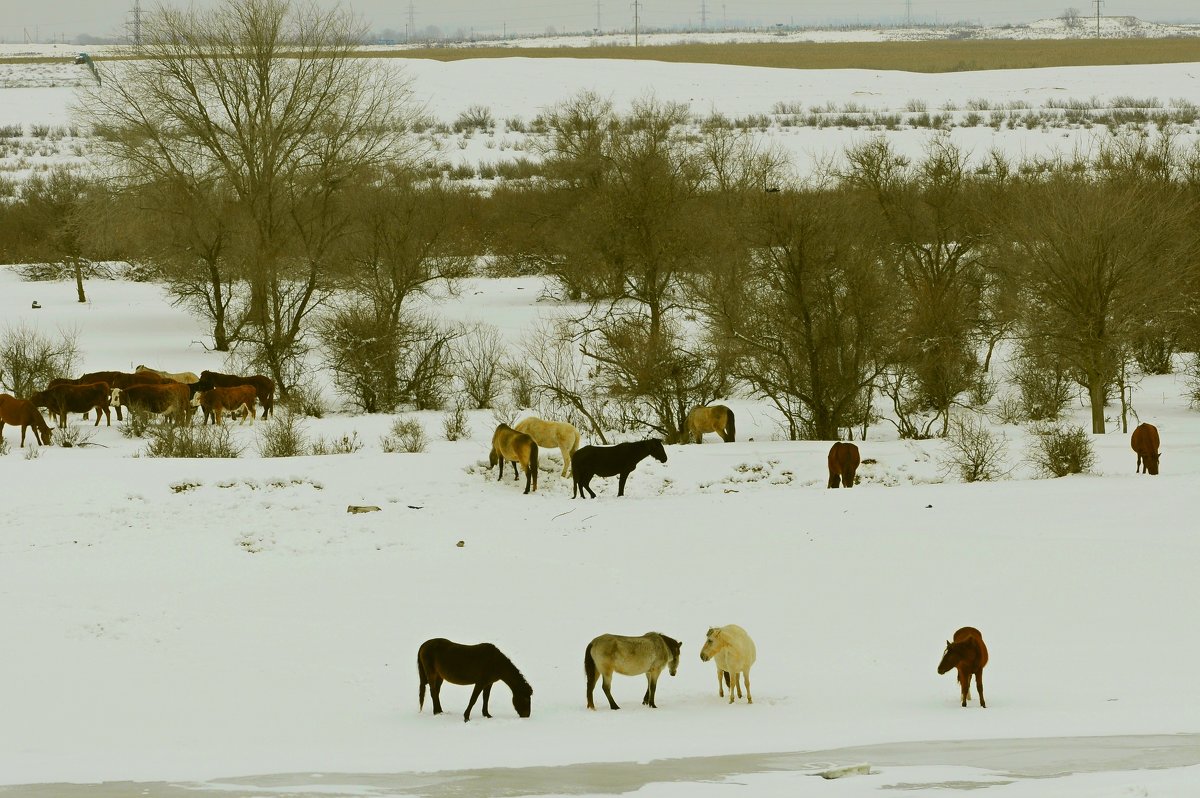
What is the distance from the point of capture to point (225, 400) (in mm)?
28453

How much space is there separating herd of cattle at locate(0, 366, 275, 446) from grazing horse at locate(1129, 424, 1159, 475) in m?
18.5

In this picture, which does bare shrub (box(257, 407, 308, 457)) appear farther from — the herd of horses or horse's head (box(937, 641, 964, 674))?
horse's head (box(937, 641, 964, 674))

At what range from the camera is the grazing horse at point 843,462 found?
21.2 meters

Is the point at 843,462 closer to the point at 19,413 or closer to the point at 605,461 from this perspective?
the point at 605,461

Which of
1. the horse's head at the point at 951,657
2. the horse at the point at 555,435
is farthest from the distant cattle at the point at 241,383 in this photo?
the horse's head at the point at 951,657

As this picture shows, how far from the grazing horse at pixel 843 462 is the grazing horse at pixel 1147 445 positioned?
465 cm

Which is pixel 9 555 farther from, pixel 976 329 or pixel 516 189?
pixel 516 189

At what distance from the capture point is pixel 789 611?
49.8ft

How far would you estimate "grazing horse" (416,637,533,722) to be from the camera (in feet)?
37.4

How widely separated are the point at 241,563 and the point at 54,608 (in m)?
2.83

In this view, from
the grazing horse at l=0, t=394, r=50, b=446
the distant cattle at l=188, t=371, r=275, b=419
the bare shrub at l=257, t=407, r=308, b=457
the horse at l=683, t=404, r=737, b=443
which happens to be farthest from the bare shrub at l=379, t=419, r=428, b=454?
the grazing horse at l=0, t=394, r=50, b=446

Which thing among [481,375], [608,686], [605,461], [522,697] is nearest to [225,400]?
[481,375]

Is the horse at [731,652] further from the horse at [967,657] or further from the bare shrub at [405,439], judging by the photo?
the bare shrub at [405,439]

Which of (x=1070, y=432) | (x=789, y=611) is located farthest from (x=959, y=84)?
(x=789, y=611)
